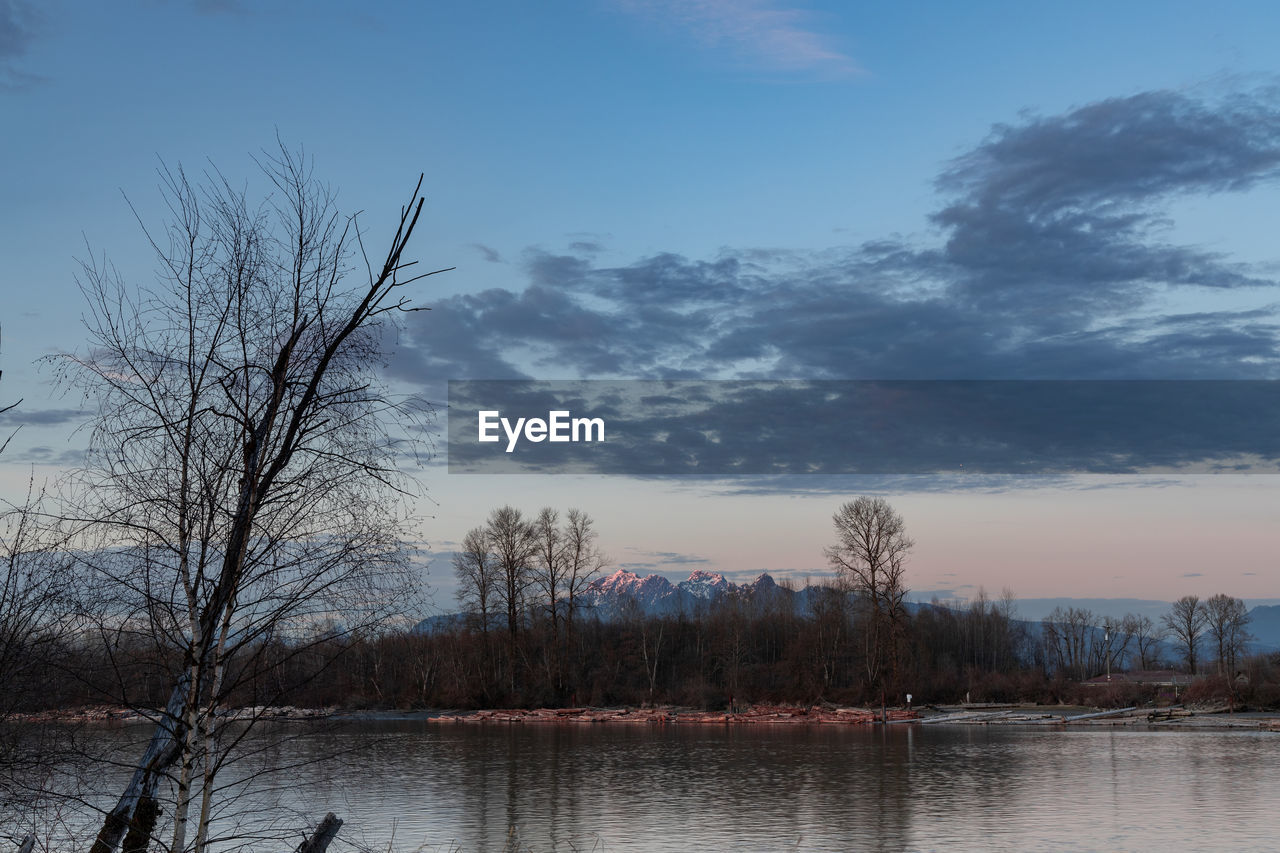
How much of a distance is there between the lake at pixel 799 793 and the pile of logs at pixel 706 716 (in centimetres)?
1393

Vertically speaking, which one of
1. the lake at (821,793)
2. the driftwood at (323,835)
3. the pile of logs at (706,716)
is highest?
the driftwood at (323,835)

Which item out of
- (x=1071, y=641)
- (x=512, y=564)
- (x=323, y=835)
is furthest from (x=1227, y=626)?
(x=323, y=835)

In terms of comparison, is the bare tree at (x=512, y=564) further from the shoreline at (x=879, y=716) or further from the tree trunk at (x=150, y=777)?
the tree trunk at (x=150, y=777)

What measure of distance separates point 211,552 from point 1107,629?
10794cm

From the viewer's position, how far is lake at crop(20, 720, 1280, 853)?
1945 centimetres

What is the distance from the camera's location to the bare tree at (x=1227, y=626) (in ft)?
292

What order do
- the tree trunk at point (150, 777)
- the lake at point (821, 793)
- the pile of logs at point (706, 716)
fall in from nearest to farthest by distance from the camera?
the tree trunk at point (150, 777), the lake at point (821, 793), the pile of logs at point (706, 716)

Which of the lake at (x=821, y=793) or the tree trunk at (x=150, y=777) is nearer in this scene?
the tree trunk at (x=150, y=777)

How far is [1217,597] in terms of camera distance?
307ft

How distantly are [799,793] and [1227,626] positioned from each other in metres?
78.8

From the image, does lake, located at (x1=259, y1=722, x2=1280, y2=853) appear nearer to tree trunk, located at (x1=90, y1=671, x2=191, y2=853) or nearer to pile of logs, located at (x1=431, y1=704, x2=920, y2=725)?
tree trunk, located at (x1=90, y1=671, x2=191, y2=853)

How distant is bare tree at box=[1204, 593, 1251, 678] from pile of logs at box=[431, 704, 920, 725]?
44.6 m

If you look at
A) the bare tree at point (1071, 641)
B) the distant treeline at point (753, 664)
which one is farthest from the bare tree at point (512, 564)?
the bare tree at point (1071, 641)

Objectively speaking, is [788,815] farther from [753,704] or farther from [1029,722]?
[753,704]
